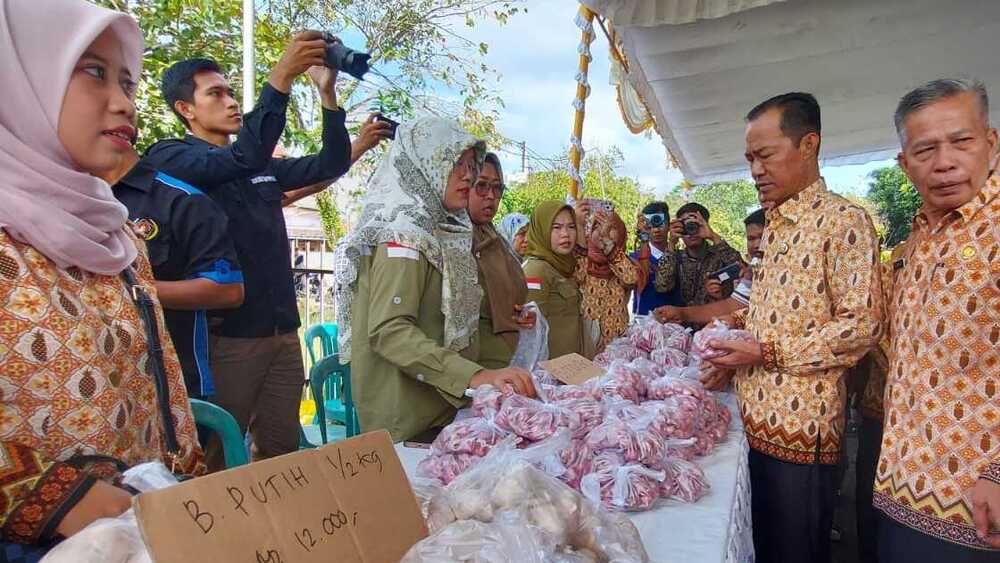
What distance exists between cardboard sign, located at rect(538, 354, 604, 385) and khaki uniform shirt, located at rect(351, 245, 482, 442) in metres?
0.26

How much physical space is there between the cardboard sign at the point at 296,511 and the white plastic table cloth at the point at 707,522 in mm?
549

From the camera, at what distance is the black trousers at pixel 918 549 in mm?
1410

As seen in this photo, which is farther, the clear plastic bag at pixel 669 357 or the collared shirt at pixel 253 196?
the clear plastic bag at pixel 669 357

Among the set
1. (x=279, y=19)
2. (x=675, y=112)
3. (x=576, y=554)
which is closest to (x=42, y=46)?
(x=576, y=554)

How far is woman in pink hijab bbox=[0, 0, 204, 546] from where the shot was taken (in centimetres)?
84

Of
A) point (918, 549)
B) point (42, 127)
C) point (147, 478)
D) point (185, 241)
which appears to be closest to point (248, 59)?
point (185, 241)

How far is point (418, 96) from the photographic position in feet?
33.4

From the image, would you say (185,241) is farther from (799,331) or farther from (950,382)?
(950,382)

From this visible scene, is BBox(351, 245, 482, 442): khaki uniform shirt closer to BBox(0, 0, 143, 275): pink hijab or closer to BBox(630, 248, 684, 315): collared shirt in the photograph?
BBox(0, 0, 143, 275): pink hijab

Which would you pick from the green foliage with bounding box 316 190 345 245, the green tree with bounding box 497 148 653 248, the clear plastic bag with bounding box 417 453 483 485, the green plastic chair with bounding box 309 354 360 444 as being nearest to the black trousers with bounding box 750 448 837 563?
the clear plastic bag with bounding box 417 453 483 485

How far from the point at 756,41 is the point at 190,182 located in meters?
4.09

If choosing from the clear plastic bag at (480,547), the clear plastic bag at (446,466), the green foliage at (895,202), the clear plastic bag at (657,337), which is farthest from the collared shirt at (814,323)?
the green foliage at (895,202)

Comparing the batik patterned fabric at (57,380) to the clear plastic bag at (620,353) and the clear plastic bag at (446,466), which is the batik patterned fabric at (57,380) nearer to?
the clear plastic bag at (446,466)

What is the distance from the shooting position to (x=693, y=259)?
181 inches
